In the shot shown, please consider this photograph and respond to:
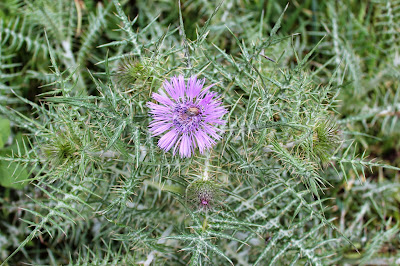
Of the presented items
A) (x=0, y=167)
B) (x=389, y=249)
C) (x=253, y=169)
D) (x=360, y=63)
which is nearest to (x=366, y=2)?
(x=360, y=63)

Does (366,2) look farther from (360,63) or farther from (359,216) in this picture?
(359,216)

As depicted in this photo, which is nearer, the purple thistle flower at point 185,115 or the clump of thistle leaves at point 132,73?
the purple thistle flower at point 185,115

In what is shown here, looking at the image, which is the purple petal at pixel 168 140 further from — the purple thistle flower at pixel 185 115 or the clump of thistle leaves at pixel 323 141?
the clump of thistle leaves at pixel 323 141

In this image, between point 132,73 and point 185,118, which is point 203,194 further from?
point 132,73

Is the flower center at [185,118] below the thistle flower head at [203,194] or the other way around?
the other way around

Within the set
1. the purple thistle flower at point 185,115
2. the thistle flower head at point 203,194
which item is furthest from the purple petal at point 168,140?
the thistle flower head at point 203,194

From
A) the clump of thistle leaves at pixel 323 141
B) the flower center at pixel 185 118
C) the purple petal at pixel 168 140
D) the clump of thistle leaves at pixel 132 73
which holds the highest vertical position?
the clump of thistle leaves at pixel 132 73

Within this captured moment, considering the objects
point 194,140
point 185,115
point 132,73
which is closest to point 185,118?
point 185,115
